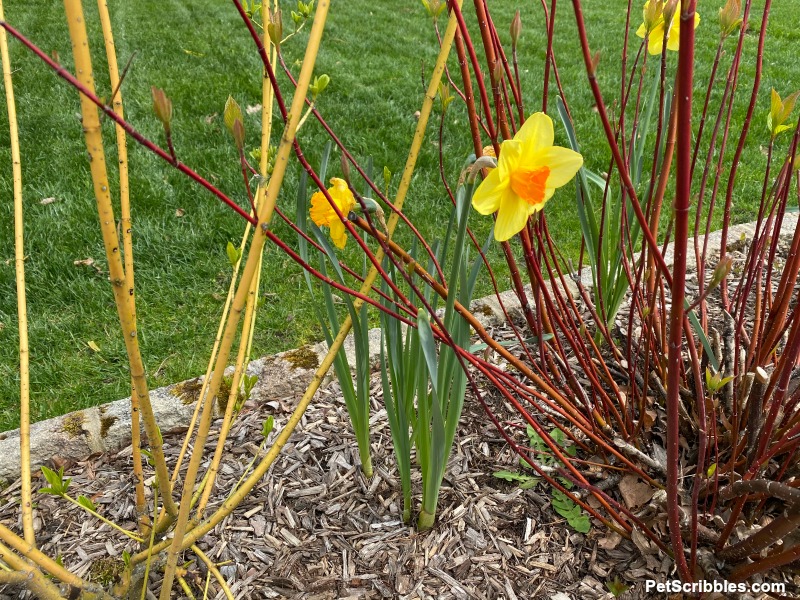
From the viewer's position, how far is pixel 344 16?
6676mm

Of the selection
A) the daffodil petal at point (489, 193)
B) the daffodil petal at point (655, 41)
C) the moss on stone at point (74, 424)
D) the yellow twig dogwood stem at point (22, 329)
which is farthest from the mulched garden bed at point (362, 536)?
the daffodil petal at point (655, 41)

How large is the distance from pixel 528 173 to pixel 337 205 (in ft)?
1.14

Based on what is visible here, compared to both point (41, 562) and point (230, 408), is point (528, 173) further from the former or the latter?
point (41, 562)

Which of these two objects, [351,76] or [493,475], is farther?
[351,76]

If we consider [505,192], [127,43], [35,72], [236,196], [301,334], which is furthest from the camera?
[127,43]

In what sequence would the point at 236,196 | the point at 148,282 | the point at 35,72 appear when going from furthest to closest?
1. the point at 35,72
2. the point at 236,196
3. the point at 148,282

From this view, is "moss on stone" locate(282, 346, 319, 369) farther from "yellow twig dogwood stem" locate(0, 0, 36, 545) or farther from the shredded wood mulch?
"yellow twig dogwood stem" locate(0, 0, 36, 545)

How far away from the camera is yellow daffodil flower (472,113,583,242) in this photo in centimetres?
95

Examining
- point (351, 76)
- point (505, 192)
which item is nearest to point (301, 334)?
point (505, 192)

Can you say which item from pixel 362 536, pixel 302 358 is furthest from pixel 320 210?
pixel 302 358

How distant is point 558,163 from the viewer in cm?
98

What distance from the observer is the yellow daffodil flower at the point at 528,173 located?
953 mm

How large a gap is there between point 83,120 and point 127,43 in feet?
18.5

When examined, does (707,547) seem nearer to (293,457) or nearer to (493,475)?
(493,475)
